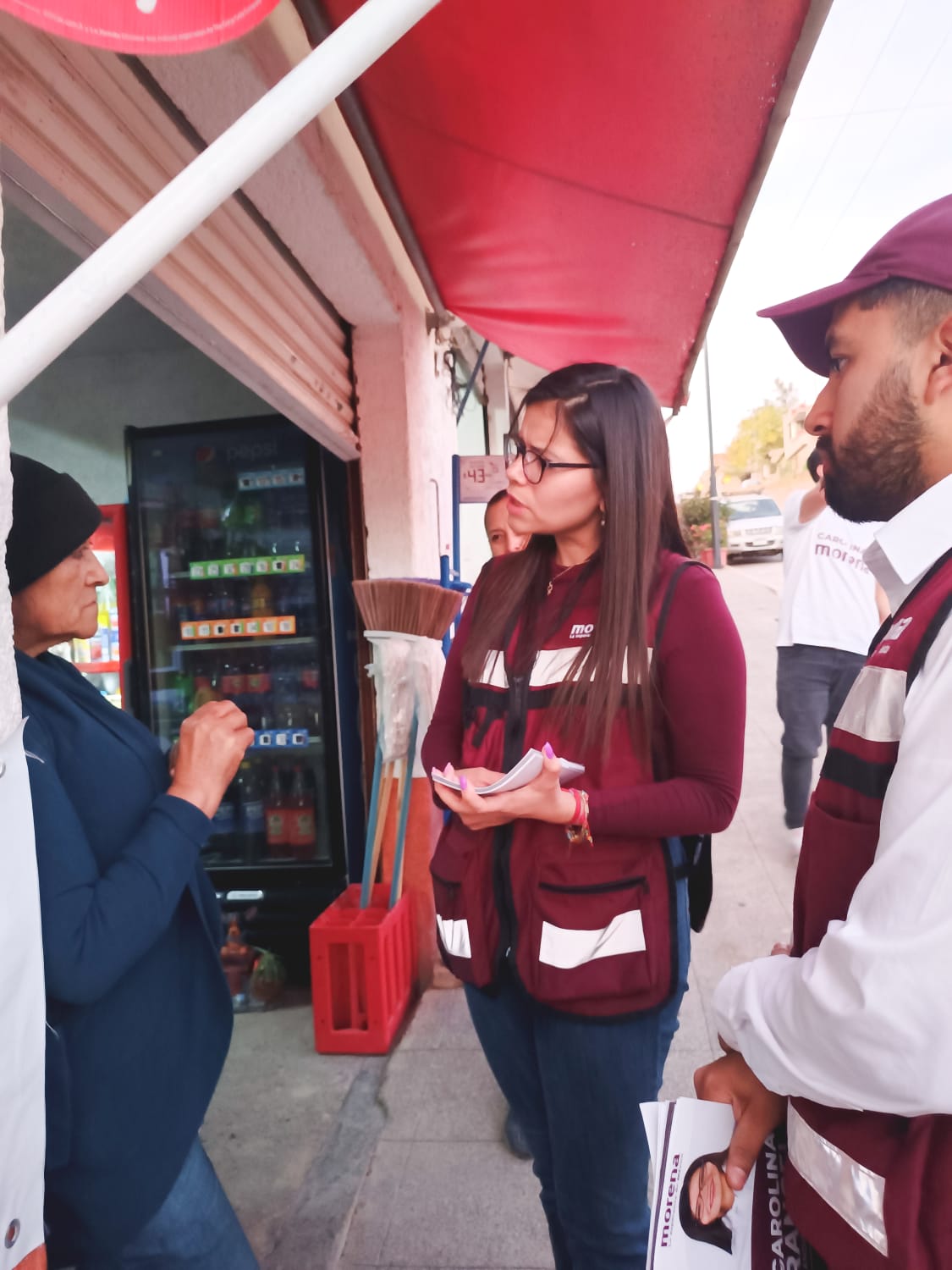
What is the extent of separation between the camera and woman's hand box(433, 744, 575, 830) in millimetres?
1300

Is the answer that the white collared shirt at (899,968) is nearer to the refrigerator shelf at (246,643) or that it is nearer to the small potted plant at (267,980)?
the small potted plant at (267,980)

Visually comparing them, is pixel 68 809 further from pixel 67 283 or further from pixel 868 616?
pixel 868 616

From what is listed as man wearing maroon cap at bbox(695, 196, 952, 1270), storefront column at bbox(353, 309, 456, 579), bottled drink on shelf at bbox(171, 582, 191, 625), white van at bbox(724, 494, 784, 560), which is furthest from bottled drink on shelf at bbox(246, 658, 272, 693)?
white van at bbox(724, 494, 784, 560)

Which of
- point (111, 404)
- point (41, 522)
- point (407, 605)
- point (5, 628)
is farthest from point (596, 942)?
point (111, 404)

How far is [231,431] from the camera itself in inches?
150

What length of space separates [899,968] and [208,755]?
1054 mm

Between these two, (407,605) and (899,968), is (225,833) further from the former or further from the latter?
(899,968)

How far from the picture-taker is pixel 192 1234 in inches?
51.1

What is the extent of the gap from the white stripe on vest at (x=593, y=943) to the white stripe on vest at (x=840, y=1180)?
0.46m

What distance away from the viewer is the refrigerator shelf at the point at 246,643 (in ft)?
12.6

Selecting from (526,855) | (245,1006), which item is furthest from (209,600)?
(526,855)

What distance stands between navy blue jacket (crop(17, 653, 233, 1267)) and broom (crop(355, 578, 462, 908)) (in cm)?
A: 165

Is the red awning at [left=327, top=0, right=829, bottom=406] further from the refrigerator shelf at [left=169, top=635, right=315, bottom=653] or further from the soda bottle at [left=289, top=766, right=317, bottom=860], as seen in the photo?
the soda bottle at [left=289, top=766, right=317, bottom=860]

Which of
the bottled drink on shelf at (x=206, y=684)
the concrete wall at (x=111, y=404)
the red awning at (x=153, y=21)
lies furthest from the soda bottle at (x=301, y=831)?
the red awning at (x=153, y=21)
